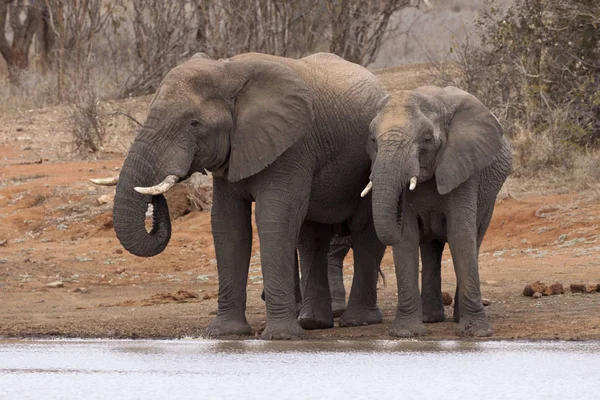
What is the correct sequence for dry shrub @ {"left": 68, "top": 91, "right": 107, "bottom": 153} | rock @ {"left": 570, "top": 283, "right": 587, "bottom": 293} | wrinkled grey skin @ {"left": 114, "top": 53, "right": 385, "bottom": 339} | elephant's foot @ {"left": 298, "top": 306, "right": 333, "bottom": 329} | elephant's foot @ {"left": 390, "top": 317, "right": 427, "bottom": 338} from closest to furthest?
1. wrinkled grey skin @ {"left": 114, "top": 53, "right": 385, "bottom": 339}
2. elephant's foot @ {"left": 390, "top": 317, "right": 427, "bottom": 338}
3. elephant's foot @ {"left": 298, "top": 306, "right": 333, "bottom": 329}
4. rock @ {"left": 570, "top": 283, "right": 587, "bottom": 293}
5. dry shrub @ {"left": 68, "top": 91, "right": 107, "bottom": 153}

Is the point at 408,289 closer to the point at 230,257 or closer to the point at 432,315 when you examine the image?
the point at 432,315

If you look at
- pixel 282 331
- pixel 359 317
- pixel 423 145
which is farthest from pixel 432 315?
pixel 423 145

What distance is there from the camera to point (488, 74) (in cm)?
2092

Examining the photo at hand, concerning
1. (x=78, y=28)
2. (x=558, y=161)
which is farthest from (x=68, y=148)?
(x=558, y=161)

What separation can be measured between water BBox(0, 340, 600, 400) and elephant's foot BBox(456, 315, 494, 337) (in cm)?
39

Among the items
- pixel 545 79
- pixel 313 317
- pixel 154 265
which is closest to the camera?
pixel 313 317

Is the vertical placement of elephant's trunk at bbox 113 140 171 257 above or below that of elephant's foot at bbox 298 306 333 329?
above

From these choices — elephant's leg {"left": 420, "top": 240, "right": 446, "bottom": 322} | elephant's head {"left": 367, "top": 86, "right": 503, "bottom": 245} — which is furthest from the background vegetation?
elephant's head {"left": 367, "top": 86, "right": 503, "bottom": 245}

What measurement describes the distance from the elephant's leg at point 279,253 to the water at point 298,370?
316 millimetres

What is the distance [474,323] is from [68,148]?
12435mm

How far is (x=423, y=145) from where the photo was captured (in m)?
10.7

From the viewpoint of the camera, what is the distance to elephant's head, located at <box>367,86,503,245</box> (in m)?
10.4

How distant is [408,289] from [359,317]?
992mm

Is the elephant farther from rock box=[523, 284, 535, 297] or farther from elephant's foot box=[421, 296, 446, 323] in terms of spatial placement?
rock box=[523, 284, 535, 297]
